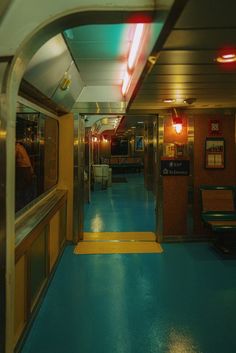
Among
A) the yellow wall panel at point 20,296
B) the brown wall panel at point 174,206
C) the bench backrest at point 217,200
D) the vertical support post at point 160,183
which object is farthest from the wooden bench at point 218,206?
the yellow wall panel at point 20,296

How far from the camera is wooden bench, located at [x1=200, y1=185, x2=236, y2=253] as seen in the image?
17.7ft

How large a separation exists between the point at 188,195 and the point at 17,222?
134 inches

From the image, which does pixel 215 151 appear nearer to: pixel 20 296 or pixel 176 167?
pixel 176 167

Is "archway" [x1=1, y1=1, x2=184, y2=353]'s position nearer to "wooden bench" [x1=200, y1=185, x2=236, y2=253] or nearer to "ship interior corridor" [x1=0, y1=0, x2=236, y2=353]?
"ship interior corridor" [x1=0, y1=0, x2=236, y2=353]

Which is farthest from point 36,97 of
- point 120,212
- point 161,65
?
point 120,212

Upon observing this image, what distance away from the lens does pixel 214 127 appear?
19.0ft

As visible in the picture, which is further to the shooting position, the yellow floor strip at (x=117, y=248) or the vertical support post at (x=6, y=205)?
the yellow floor strip at (x=117, y=248)

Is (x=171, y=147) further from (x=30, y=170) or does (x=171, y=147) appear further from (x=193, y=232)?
→ (x=30, y=170)

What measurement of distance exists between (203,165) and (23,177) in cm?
323

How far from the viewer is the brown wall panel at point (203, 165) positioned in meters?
5.81

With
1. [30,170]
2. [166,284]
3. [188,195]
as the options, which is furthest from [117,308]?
[188,195]

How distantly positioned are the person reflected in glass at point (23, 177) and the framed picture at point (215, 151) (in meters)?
3.11

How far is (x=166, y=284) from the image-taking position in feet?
13.1

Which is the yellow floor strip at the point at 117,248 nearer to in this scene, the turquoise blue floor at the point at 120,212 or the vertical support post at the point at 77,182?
the vertical support post at the point at 77,182
